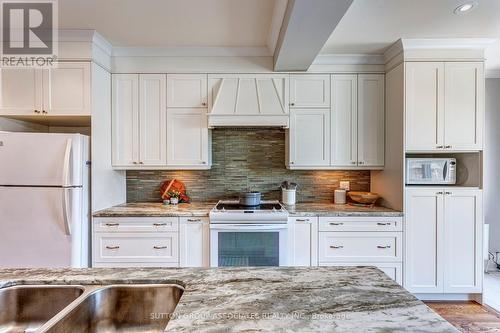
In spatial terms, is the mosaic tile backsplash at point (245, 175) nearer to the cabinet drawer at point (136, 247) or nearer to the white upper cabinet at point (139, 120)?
the white upper cabinet at point (139, 120)

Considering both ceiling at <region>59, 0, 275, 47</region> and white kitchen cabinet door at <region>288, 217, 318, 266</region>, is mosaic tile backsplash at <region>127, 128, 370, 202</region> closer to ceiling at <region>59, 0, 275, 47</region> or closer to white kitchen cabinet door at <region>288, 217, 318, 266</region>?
white kitchen cabinet door at <region>288, 217, 318, 266</region>

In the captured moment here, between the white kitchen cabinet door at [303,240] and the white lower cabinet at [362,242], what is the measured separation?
0.06 m

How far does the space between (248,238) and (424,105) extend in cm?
215

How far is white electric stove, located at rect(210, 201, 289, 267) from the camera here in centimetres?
260

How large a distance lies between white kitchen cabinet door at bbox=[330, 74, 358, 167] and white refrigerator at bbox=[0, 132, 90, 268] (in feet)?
8.23

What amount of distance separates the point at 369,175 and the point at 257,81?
1.75 m

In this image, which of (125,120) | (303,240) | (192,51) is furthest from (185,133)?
(303,240)

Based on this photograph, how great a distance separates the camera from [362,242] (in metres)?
2.70

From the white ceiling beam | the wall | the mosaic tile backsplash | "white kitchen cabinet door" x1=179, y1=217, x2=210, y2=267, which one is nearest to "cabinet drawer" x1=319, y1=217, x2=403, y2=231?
the mosaic tile backsplash

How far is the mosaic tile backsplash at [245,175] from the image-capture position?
335cm

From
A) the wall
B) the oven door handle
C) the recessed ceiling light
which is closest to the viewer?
the recessed ceiling light

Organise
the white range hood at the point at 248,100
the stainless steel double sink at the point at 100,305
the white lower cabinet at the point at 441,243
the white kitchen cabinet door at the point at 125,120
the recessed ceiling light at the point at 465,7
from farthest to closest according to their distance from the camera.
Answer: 1. the white kitchen cabinet door at the point at 125,120
2. the white range hood at the point at 248,100
3. the white lower cabinet at the point at 441,243
4. the recessed ceiling light at the point at 465,7
5. the stainless steel double sink at the point at 100,305

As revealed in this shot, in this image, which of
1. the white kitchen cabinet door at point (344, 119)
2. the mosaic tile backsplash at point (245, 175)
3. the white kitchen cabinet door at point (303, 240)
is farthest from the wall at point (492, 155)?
the white kitchen cabinet door at point (303, 240)
